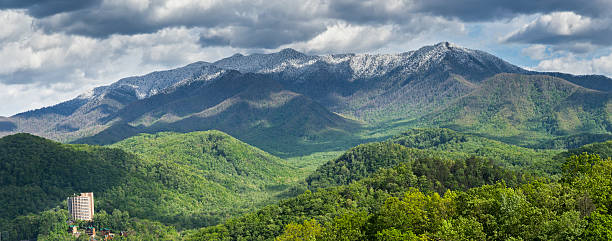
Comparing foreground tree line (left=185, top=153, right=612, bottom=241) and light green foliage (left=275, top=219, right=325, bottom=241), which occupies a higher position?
foreground tree line (left=185, top=153, right=612, bottom=241)

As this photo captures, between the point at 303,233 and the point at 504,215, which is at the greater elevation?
the point at 504,215

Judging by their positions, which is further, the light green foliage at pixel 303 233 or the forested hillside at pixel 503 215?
the light green foliage at pixel 303 233

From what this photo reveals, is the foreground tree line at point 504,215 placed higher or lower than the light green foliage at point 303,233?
higher

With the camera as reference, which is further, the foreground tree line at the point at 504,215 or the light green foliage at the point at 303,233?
the light green foliage at the point at 303,233

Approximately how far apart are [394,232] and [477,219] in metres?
13.9

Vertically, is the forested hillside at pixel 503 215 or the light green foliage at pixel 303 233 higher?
the forested hillside at pixel 503 215

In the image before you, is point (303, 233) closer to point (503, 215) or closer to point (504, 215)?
point (503, 215)

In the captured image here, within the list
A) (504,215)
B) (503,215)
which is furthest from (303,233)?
(504,215)

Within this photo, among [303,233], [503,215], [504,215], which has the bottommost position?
[303,233]

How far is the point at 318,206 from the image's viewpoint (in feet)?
528

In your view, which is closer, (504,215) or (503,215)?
(504,215)

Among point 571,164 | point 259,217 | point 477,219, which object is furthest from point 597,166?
point 259,217

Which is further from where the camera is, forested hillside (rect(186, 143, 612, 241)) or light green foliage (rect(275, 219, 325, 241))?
light green foliage (rect(275, 219, 325, 241))

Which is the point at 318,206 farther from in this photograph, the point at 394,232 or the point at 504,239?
the point at 504,239
